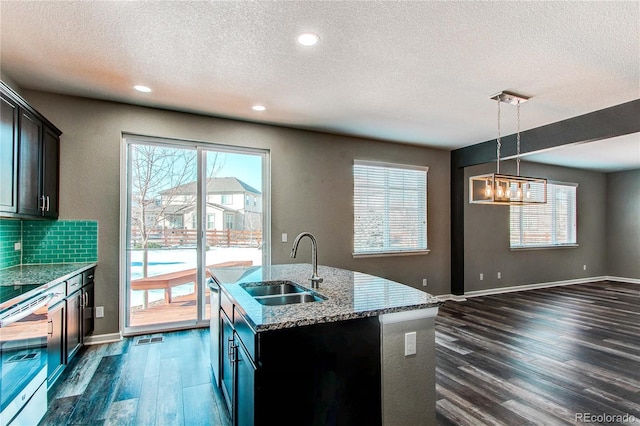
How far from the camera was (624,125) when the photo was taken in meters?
3.83

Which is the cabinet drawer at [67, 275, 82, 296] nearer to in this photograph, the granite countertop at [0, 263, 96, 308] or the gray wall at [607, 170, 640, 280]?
the granite countertop at [0, 263, 96, 308]

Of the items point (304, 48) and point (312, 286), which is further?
point (304, 48)

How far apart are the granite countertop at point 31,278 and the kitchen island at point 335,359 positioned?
1.27 metres

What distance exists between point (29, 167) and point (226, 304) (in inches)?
87.7

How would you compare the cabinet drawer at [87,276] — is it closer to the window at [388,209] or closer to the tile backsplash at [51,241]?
the tile backsplash at [51,241]

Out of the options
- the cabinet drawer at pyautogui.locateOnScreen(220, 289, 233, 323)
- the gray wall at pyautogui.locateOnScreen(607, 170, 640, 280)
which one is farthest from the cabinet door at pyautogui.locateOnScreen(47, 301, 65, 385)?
the gray wall at pyautogui.locateOnScreen(607, 170, 640, 280)

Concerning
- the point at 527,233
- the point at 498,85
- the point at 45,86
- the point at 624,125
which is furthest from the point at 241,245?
the point at 527,233

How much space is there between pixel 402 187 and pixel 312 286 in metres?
3.93

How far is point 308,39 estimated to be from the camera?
8.43 ft

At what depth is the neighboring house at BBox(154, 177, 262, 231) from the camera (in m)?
4.23

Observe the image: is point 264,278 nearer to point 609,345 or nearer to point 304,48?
point 304,48

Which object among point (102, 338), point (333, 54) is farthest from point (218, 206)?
point (333, 54)

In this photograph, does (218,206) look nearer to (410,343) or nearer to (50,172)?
(50,172)

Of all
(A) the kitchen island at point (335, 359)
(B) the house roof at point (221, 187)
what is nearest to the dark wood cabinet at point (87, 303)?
(B) the house roof at point (221, 187)
